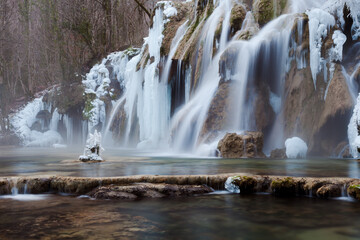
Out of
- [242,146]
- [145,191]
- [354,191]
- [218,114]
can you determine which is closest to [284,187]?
[354,191]

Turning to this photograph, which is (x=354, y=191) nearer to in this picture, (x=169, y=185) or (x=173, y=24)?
(x=169, y=185)

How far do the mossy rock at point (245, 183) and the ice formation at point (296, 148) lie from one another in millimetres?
5252

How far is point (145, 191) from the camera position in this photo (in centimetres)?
521

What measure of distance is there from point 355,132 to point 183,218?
6.95 meters

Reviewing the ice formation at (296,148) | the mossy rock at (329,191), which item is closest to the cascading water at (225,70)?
the ice formation at (296,148)

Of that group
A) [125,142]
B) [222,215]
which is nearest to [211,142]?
[222,215]

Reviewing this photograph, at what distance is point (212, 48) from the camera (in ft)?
45.9

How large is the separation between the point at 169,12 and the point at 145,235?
17438mm

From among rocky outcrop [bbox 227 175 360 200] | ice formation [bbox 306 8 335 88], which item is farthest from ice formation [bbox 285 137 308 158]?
rocky outcrop [bbox 227 175 360 200]

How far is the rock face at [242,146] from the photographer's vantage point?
1000 cm

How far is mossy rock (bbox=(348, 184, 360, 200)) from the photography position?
471 centimetres

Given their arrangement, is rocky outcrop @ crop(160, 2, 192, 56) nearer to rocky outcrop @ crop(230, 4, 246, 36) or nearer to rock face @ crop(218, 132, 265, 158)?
rocky outcrop @ crop(230, 4, 246, 36)

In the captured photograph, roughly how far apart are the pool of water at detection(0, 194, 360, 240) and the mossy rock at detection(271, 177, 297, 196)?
0.16m

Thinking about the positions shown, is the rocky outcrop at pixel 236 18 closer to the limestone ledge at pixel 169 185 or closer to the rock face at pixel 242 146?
the rock face at pixel 242 146
